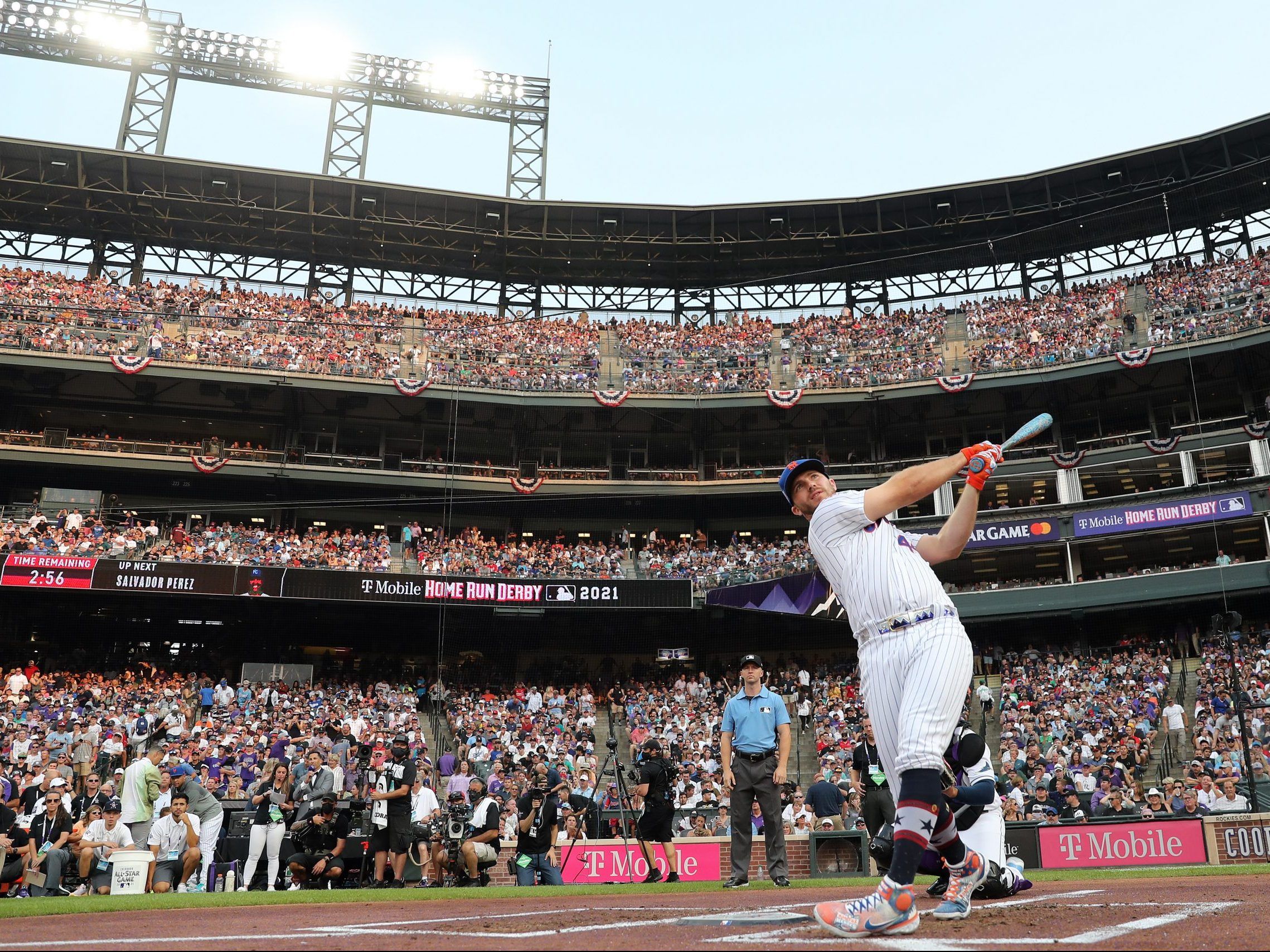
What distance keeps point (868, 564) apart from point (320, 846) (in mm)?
10606

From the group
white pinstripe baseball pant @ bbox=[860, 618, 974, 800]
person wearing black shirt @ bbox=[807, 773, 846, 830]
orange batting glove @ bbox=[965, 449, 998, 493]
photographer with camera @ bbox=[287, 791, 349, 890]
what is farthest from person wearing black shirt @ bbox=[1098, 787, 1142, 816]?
orange batting glove @ bbox=[965, 449, 998, 493]

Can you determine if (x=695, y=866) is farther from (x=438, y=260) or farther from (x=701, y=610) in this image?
(x=438, y=260)

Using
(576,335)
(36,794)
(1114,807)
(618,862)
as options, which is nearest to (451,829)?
(618,862)

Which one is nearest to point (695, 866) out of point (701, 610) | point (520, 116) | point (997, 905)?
point (997, 905)

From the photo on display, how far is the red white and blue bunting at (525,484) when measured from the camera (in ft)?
112

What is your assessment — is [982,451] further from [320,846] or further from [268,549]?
[268,549]

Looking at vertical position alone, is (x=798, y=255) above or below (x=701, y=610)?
above

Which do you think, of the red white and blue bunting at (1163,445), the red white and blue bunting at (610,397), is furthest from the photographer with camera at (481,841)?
the red white and blue bunting at (1163,445)

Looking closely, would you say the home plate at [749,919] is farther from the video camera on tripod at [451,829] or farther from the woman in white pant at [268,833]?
the woman in white pant at [268,833]

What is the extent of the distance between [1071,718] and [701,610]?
1382 centimetres

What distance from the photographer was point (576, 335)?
38438 millimetres

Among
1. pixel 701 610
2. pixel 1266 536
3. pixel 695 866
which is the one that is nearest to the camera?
pixel 695 866

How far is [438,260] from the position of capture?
3997 centimetres

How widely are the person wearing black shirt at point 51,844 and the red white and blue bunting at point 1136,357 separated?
3045 cm
